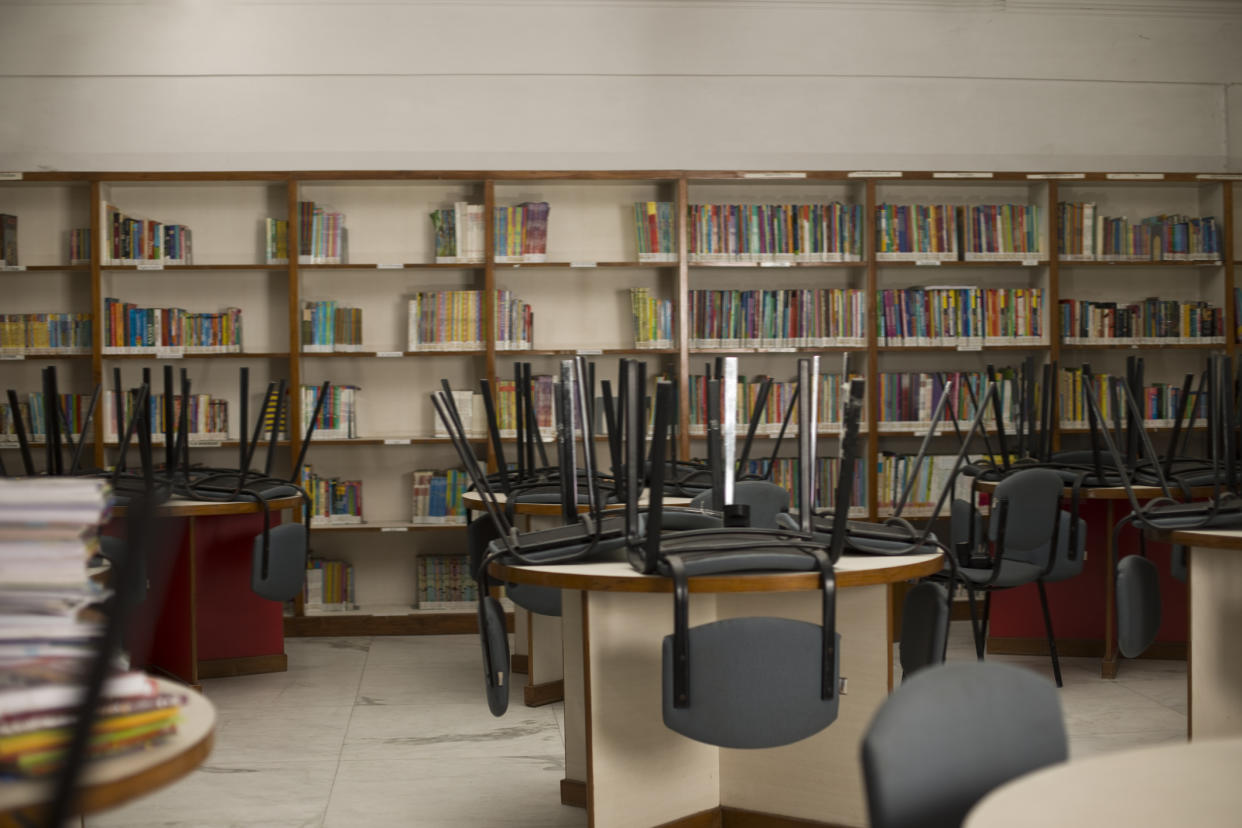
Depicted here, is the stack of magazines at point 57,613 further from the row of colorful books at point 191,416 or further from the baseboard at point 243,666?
the row of colorful books at point 191,416

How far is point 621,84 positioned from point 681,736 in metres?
4.15

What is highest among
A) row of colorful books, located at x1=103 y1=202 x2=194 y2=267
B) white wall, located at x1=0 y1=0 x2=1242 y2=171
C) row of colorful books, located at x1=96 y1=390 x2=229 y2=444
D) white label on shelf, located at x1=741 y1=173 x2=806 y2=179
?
white wall, located at x1=0 y1=0 x2=1242 y2=171

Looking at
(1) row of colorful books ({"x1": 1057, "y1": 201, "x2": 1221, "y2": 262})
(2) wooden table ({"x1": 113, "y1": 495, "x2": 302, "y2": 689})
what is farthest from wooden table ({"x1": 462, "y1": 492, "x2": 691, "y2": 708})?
(1) row of colorful books ({"x1": 1057, "y1": 201, "x2": 1221, "y2": 262})

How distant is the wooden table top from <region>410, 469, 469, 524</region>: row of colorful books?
3.23 meters

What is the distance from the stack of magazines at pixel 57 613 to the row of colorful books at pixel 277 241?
15.2ft

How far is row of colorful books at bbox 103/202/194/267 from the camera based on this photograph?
5.64 m

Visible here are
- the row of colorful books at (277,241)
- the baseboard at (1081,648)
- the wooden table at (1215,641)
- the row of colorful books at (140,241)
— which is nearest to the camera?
the wooden table at (1215,641)

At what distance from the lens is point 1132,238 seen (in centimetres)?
605

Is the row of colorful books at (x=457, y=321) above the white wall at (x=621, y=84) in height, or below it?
below

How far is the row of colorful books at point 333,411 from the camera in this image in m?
5.73

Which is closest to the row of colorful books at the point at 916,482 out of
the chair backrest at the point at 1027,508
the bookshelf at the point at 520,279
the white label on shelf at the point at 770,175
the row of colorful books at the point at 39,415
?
the bookshelf at the point at 520,279

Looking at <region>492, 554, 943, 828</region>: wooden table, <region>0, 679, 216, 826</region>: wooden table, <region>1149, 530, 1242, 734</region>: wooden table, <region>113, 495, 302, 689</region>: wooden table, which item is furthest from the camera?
<region>113, 495, 302, 689</region>: wooden table

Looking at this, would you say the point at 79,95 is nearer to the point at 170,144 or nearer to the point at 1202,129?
the point at 170,144

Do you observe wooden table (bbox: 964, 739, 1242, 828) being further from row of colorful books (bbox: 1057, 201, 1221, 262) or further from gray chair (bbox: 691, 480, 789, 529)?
row of colorful books (bbox: 1057, 201, 1221, 262)
